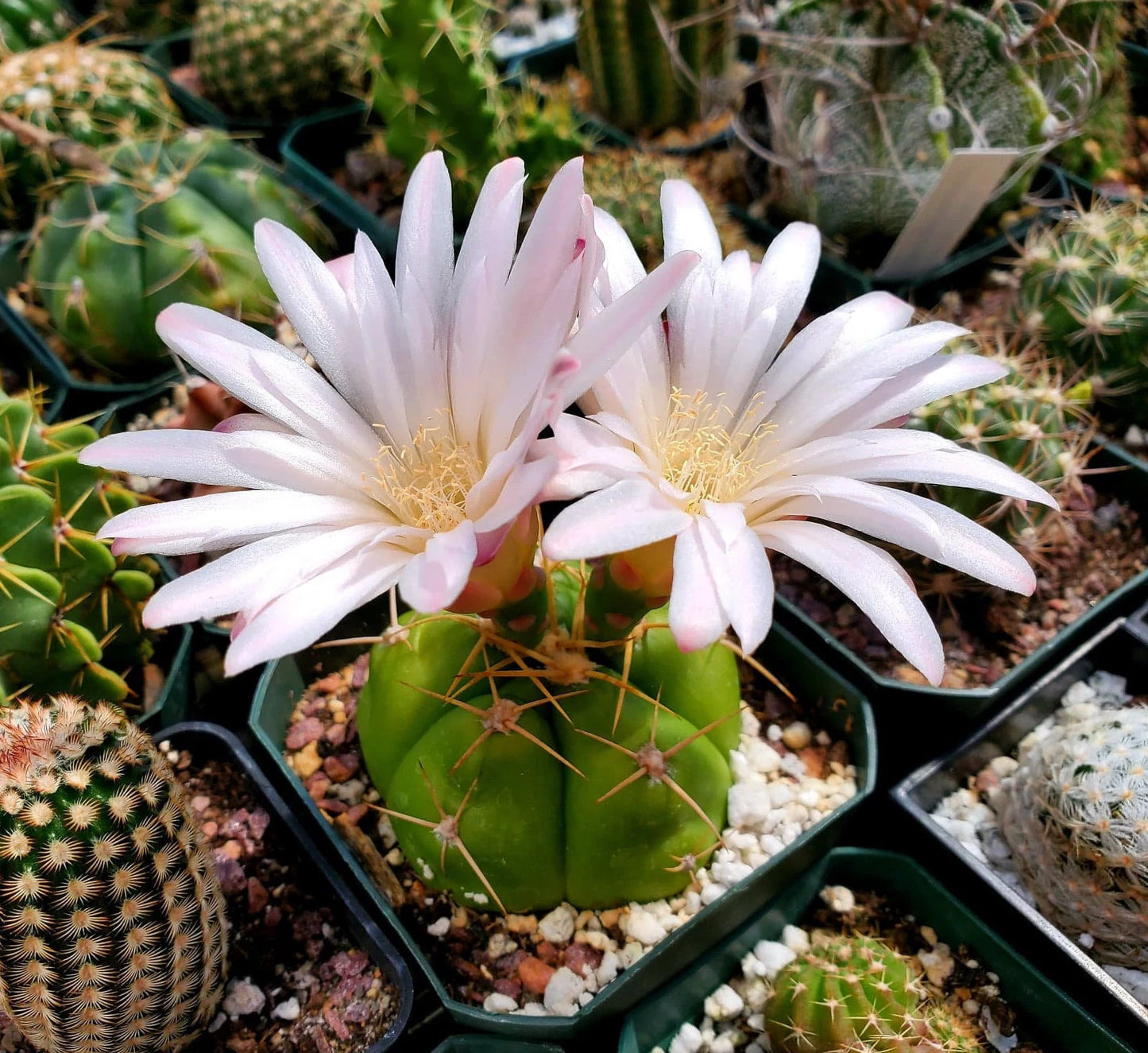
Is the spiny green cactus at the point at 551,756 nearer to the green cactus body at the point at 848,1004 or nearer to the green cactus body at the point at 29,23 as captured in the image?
the green cactus body at the point at 848,1004

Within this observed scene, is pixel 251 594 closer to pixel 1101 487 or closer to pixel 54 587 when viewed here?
pixel 54 587

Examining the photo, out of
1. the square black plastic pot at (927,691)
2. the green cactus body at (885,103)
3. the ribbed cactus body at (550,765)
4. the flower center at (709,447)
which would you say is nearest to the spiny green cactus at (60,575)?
the ribbed cactus body at (550,765)

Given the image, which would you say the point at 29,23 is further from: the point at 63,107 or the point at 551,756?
the point at 551,756

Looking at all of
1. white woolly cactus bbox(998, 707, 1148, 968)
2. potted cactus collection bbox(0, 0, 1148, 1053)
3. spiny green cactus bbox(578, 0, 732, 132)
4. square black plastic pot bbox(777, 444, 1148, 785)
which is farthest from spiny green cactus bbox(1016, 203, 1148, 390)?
spiny green cactus bbox(578, 0, 732, 132)

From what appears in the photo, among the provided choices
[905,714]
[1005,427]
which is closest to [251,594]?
[905,714]

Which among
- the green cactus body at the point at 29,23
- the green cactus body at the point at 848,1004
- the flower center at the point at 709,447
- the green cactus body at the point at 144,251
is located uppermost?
the flower center at the point at 709,447

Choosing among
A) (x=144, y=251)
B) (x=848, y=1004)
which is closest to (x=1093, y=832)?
(x=848, y=1004)
